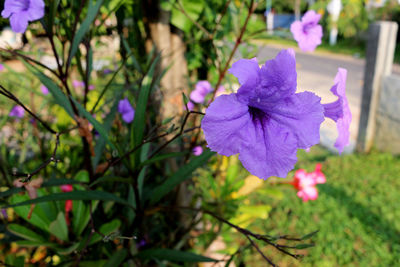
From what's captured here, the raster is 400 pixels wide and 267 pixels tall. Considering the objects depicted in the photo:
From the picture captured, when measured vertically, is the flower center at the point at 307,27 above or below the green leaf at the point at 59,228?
above

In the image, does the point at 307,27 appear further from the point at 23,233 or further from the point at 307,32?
the point at 23,233

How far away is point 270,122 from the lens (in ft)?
1.66

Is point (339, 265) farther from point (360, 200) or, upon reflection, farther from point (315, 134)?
point (315, 134)

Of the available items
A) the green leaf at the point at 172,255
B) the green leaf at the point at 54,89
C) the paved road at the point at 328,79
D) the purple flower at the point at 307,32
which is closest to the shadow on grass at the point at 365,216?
the paved road at the point at 328,79

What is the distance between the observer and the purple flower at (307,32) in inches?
39.6

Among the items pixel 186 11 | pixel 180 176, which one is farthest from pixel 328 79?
pixel 180 176

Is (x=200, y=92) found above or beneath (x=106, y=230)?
above

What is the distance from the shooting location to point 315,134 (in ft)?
1.56

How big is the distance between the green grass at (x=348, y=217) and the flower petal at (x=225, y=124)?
1856mm

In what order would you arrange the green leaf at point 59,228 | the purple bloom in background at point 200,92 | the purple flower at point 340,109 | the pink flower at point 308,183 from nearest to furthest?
the purple flower at point 340,109 → the green leaf at point 59,228 → the purple bloom in background at point 200,92 → the pink flower at point 308,183

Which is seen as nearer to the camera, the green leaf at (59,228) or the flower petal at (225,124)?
the flower petal at (225,124)

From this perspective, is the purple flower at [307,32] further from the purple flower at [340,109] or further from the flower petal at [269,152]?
the flower petal at [269,152]

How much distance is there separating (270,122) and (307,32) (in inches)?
27.4

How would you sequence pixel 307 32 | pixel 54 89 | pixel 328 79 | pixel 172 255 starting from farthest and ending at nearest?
pixel 328 79 < pixel 307 32 < pixel 172 255 < pixel 54 89
